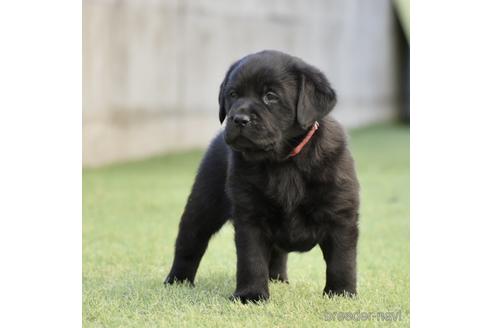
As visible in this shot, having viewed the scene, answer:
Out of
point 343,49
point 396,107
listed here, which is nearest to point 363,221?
point 343,49

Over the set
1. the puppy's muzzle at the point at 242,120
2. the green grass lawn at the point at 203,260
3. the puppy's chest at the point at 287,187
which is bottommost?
the green grass lawn at the point at 203,260

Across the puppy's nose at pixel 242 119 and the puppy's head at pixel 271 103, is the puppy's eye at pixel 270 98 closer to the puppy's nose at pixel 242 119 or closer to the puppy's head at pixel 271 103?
the puppy's head at pixel 271 103

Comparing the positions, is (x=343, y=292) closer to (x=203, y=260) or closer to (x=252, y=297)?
(x=252, y=297)

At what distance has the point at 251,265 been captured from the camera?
3.40m

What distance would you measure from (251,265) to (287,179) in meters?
0.42

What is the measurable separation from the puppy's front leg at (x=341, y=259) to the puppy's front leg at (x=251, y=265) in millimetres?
301

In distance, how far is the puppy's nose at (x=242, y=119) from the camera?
3248 millimetres

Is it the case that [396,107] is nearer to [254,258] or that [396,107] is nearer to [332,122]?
[332,122]

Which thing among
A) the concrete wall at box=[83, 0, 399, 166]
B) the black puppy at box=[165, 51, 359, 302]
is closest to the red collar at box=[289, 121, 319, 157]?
the black puppy at box=[165, 51, 359, 302]

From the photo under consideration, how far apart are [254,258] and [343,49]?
2.69 metres

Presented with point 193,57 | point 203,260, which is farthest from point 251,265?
point 193,57

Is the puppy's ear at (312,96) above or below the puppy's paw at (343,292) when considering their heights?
above

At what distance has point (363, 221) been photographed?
5.91 m

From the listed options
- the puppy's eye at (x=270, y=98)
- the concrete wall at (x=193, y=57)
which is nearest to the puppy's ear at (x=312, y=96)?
the puppy's eye at (x=270, y=98)
